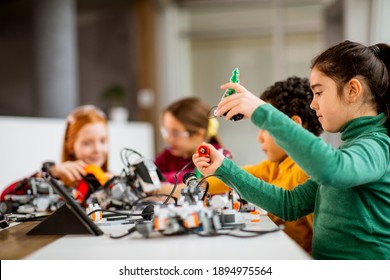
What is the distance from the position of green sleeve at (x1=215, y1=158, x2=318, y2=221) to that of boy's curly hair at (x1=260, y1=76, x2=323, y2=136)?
12.3 inches

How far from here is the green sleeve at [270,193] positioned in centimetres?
116

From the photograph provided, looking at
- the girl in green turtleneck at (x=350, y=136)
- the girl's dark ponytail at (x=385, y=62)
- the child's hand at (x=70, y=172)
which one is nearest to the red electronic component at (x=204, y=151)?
the girl in green turtleneck at (x=350, y=136)

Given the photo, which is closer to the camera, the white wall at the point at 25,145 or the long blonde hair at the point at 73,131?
the long blonde hair at the point at 73,131

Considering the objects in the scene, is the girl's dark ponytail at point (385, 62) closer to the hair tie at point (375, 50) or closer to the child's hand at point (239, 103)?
the hair tie at point (375, 50)

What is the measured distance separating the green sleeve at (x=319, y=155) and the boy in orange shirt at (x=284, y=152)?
0.45m

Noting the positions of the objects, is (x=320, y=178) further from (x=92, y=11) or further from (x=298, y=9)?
(x=92, y=11)

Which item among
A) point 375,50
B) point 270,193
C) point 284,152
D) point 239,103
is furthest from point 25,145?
point 375,50

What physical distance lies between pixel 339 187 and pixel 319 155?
91mm

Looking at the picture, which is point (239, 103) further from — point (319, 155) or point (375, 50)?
point (375, 50)

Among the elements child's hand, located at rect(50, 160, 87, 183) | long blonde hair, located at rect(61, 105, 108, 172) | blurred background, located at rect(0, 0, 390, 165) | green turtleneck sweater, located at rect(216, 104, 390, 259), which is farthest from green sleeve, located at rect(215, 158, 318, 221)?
blurred background, located at rect(0, 0, 390, 165)

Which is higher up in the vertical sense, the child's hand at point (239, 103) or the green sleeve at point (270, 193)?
the child's hand at point (239, 103)

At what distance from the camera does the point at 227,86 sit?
0.99 meters

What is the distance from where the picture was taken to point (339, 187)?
0.88 metres
